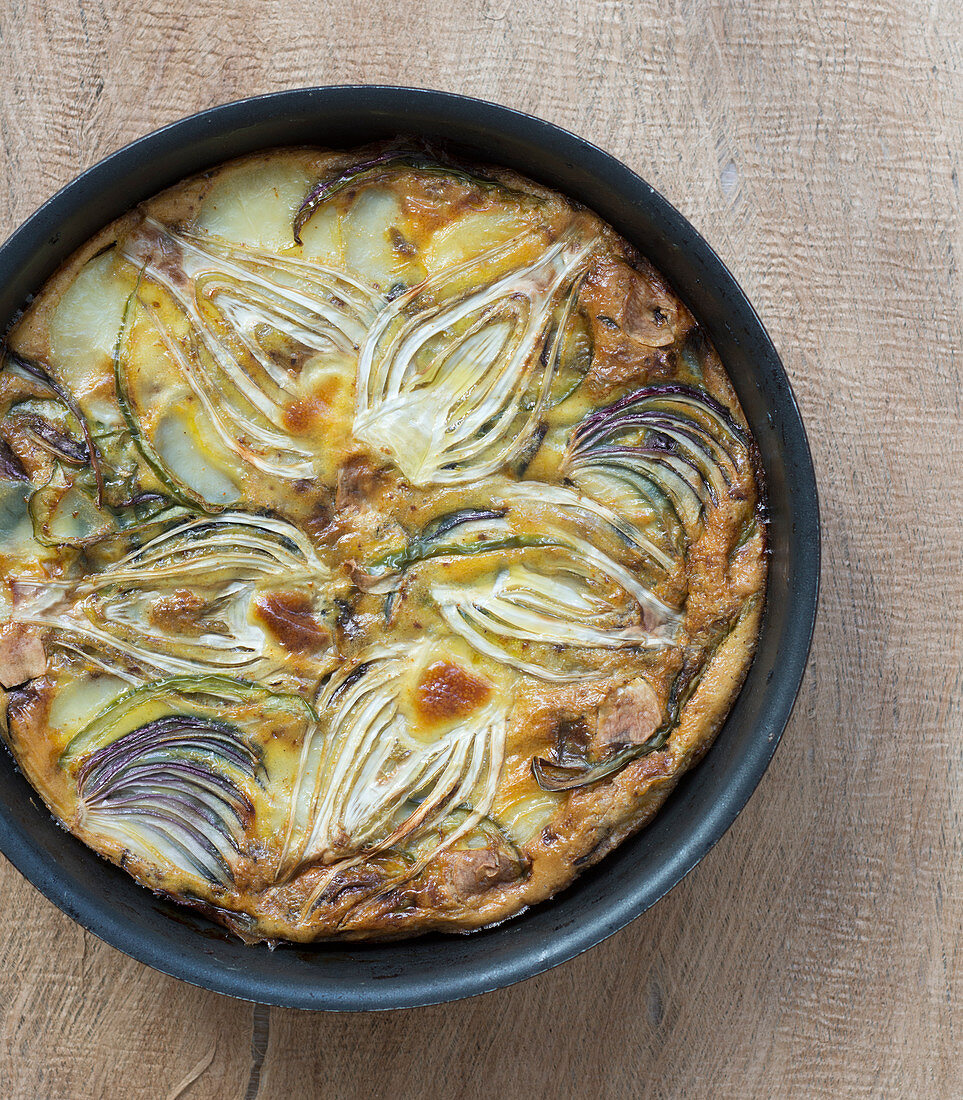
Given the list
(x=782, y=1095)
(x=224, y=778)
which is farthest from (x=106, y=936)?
(x=782, y=1095)

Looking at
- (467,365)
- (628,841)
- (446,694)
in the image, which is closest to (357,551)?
(446,694)

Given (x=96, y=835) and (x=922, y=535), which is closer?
(x=96, y=835)

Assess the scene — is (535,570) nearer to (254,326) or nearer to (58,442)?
(254,326)

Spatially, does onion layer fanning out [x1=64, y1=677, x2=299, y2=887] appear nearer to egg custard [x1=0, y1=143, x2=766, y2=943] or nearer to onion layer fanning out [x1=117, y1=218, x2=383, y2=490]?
egg custard [x1=0, y1=143, x2=766, y2=943]

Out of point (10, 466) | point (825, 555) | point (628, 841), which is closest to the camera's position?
point (10, 466)

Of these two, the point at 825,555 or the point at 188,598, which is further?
the point at 825,555

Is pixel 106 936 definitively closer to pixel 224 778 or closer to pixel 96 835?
pixel 96 835

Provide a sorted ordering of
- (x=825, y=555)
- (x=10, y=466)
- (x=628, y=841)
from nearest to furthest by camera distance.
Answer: (x=10, y=466), (x=628, y=841), (x=825, y=555)

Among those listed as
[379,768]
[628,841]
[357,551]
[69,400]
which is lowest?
[628,841]

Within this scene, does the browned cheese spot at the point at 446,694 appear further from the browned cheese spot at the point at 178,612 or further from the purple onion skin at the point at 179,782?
the browned cheese spot at the point at 178,612
